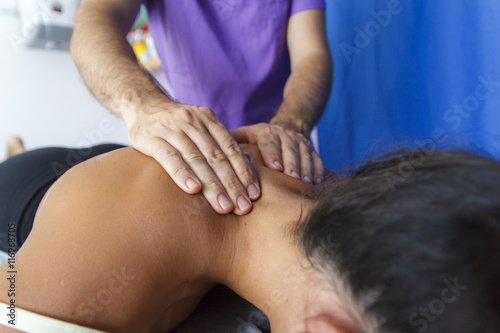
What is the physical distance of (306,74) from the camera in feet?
4.45

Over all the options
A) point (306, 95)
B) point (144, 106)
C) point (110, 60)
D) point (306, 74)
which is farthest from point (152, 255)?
point (306, 74)

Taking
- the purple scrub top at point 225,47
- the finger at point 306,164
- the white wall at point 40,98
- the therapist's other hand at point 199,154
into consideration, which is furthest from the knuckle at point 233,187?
the white wall at point 40,98

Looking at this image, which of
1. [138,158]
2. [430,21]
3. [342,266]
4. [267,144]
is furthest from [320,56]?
[342,266]

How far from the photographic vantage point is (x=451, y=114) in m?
1.26

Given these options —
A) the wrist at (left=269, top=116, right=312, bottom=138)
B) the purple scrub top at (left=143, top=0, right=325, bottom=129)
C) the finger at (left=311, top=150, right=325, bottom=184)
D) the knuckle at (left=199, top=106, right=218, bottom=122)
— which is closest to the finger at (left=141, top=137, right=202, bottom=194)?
the knuckle at (left=199, top=106, right=218, bottom=122)

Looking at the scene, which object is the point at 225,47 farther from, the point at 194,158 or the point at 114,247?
the point at 114,247

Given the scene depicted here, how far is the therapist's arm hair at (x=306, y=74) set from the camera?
119 cm

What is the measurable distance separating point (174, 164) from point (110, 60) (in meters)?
0.45

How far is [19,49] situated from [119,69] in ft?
6.58

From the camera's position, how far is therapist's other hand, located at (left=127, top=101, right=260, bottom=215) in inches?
26.5

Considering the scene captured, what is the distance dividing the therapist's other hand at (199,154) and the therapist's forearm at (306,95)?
1.32 ft

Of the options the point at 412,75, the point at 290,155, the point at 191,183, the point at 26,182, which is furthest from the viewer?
the point at 412,75

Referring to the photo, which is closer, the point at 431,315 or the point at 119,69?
the point at 431,315

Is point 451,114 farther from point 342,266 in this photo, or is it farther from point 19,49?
point 19,49
